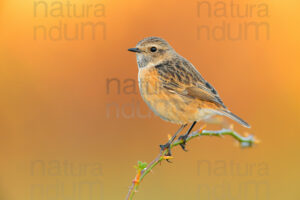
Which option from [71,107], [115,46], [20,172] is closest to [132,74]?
[115,46]

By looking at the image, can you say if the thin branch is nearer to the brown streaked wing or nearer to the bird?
the bird

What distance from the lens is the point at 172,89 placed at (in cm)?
418

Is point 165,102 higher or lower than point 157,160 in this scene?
higher

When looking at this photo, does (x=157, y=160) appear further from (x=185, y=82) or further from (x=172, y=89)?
(x=185, y=82)

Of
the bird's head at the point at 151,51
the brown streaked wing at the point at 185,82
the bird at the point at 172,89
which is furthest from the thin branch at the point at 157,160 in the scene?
the bird's head at the point at 151,51

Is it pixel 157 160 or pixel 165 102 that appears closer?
pixel 157 160

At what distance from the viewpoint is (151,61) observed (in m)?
4.43

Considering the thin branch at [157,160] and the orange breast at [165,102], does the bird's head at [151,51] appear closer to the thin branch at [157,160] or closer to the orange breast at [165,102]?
the orange breast at [165,102]

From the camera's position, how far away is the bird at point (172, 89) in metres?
3.91

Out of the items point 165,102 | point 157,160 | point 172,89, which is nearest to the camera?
point 157,160

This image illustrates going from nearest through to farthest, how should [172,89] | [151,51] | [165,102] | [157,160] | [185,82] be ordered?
[157,160]
[165,102]
[172,89]
[185,82]
[151,51]

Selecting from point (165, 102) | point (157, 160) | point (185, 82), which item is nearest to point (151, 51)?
point (185, 82)

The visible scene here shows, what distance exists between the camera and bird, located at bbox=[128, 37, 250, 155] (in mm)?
3914

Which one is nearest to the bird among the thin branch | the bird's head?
the bird's head
